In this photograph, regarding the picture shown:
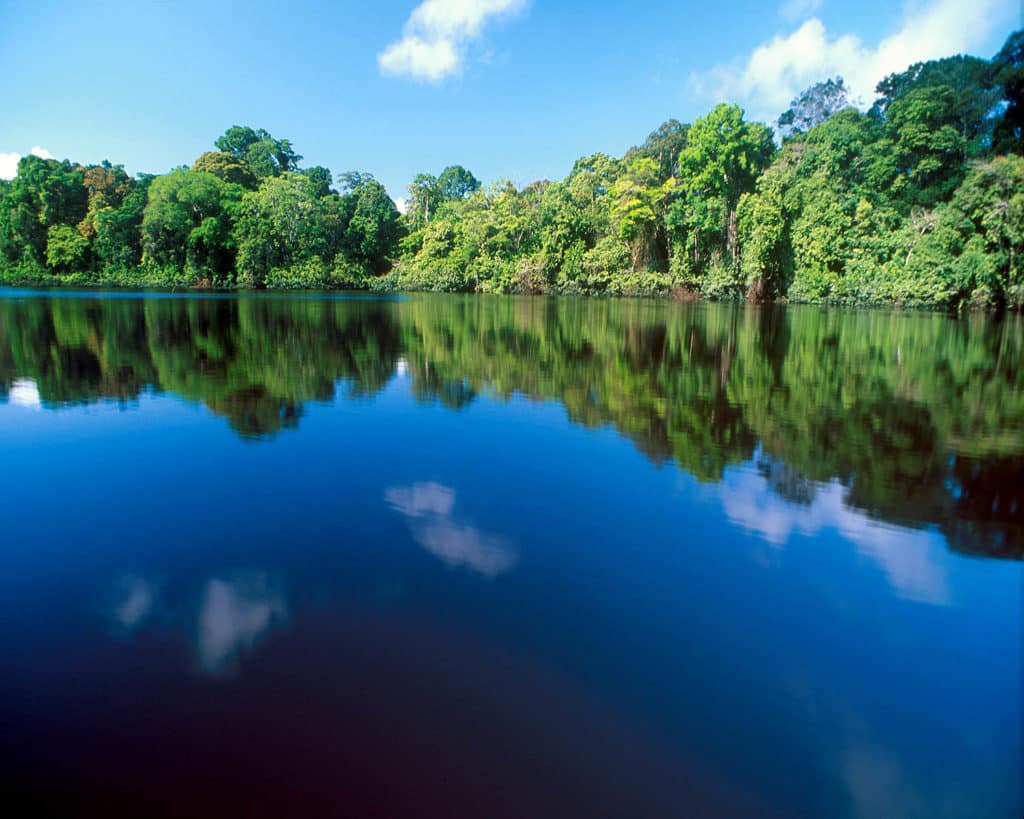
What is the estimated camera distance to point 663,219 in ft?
A: 138

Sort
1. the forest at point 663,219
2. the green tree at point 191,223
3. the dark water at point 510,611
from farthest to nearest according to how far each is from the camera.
Result: 1. the green tree at point 191,223
2. the forest at point 663,219
3. the dark water at point 510,611

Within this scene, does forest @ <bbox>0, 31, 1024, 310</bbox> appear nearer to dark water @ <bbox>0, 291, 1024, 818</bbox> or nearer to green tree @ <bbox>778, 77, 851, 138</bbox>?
green tree @ <bbox>778, 77, 851, 138</bbox>

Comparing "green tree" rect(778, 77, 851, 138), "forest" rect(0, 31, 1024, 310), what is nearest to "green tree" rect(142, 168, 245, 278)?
"forest" rect(0, 31, 1024, 310)

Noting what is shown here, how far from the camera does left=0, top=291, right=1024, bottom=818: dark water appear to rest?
224 centimetres

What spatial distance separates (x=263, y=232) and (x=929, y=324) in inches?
1736

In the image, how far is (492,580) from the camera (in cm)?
358

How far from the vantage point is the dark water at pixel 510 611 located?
2238 mm

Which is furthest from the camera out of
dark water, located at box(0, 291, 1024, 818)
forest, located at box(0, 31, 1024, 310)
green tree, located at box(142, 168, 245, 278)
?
green tree, located at box(142, 168, 245, 278)

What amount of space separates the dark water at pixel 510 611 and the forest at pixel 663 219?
2763 cm

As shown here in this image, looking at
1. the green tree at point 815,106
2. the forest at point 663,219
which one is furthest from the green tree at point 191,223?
the green tree at point 815,106

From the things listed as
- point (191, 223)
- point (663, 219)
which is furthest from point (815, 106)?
point (191, 223)

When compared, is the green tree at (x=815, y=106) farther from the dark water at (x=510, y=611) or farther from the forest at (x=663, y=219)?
the dark water at (x=510, y=611)

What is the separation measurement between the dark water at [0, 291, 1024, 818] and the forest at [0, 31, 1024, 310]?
27630 millimetres

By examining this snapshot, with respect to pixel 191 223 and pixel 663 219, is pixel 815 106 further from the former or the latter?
pixel 191 223
